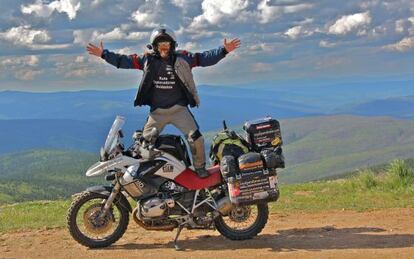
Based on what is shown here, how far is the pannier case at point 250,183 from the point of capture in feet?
29.1

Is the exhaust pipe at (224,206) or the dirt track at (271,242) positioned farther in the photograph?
the exhaust pipe at (224,206)

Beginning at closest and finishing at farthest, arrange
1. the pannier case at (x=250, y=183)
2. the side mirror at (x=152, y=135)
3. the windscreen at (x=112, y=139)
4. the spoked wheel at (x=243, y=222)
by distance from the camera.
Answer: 1. the side mirror at (x=152, y=135)
2. the windscreen at (x=112, y=139)
3. the pannier case at (x=250, y=183)
4. the spoked wheel at (x=243, y=222)

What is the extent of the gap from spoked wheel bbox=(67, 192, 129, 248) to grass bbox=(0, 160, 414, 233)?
2.06 meters

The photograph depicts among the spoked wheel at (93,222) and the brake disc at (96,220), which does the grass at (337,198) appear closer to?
the spoked wheel at (93,222)

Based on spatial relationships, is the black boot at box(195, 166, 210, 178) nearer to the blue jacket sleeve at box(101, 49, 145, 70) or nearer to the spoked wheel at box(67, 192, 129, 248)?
the spoked wheel at box(67, 192, 129, 248)

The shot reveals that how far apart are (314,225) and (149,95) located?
12.4 feet

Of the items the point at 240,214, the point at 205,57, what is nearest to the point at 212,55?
the point at 205,57

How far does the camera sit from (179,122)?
9000mm

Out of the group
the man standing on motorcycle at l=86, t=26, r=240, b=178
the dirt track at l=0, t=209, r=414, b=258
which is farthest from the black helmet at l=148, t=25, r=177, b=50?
the dirt track at l=0, t=209, r=414, b=258

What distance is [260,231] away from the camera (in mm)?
9281

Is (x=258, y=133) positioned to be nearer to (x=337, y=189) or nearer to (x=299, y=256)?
(x=299, y=256)

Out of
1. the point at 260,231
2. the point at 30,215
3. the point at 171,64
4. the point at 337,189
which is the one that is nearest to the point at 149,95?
the point at 171,64

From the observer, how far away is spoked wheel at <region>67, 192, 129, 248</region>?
8914mm

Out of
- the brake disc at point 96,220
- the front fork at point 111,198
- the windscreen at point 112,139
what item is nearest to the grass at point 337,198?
the brake disc at point 96,220
